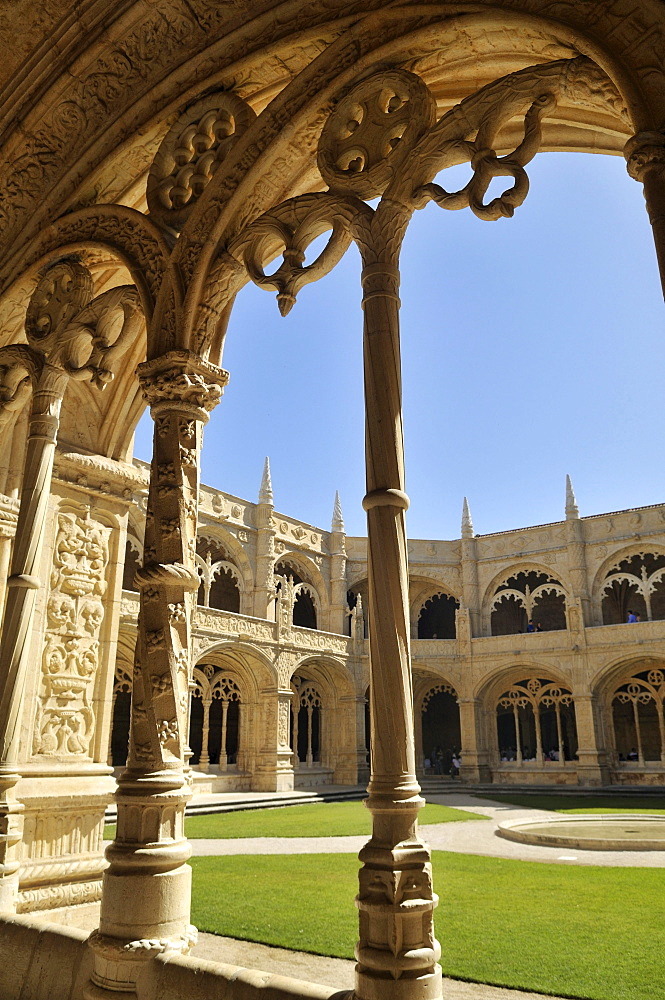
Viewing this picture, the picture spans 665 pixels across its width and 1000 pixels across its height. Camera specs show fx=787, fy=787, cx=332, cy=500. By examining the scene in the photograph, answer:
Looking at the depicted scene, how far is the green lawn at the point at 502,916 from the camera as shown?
13.8 feet

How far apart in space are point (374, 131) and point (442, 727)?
90.1ft

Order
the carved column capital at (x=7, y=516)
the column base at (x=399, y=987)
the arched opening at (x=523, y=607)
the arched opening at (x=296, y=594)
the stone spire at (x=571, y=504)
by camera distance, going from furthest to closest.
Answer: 1. the arched opening at (x=523, y=607)
2. the stone spire at (x=571, y=504)
3. the arched opening at (x=296, y=594)
4. the carved column capital at (x=7, y=516)
5. the column base at (x=399, y=987)

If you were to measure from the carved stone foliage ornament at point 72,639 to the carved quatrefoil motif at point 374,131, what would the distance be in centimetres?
336

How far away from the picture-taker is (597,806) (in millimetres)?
16172

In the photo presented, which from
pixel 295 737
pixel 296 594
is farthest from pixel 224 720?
pixel 296 594

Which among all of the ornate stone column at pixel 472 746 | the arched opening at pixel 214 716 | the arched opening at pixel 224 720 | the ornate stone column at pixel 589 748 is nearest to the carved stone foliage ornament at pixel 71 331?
the arched opening at pixel 214 716

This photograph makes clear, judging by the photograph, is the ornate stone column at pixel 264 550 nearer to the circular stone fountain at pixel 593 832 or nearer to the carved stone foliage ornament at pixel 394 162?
the circular stone fountain at pixel 593 832

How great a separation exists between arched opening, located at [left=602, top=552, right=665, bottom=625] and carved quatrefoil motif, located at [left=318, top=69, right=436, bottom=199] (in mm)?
22415

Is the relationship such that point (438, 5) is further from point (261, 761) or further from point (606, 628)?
point (606, 628)

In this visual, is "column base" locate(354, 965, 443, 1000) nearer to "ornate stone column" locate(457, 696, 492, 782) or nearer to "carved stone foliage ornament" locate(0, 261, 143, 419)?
"carved stone foliage ornament" locate(0, 261, 143, 419)

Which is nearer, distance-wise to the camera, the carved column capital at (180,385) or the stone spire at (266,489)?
the carved column capital at (180,385)

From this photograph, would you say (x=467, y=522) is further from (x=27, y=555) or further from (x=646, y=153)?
(x=646, y=153)

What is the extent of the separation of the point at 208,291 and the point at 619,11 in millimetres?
2070

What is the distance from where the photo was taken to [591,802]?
687 inches
